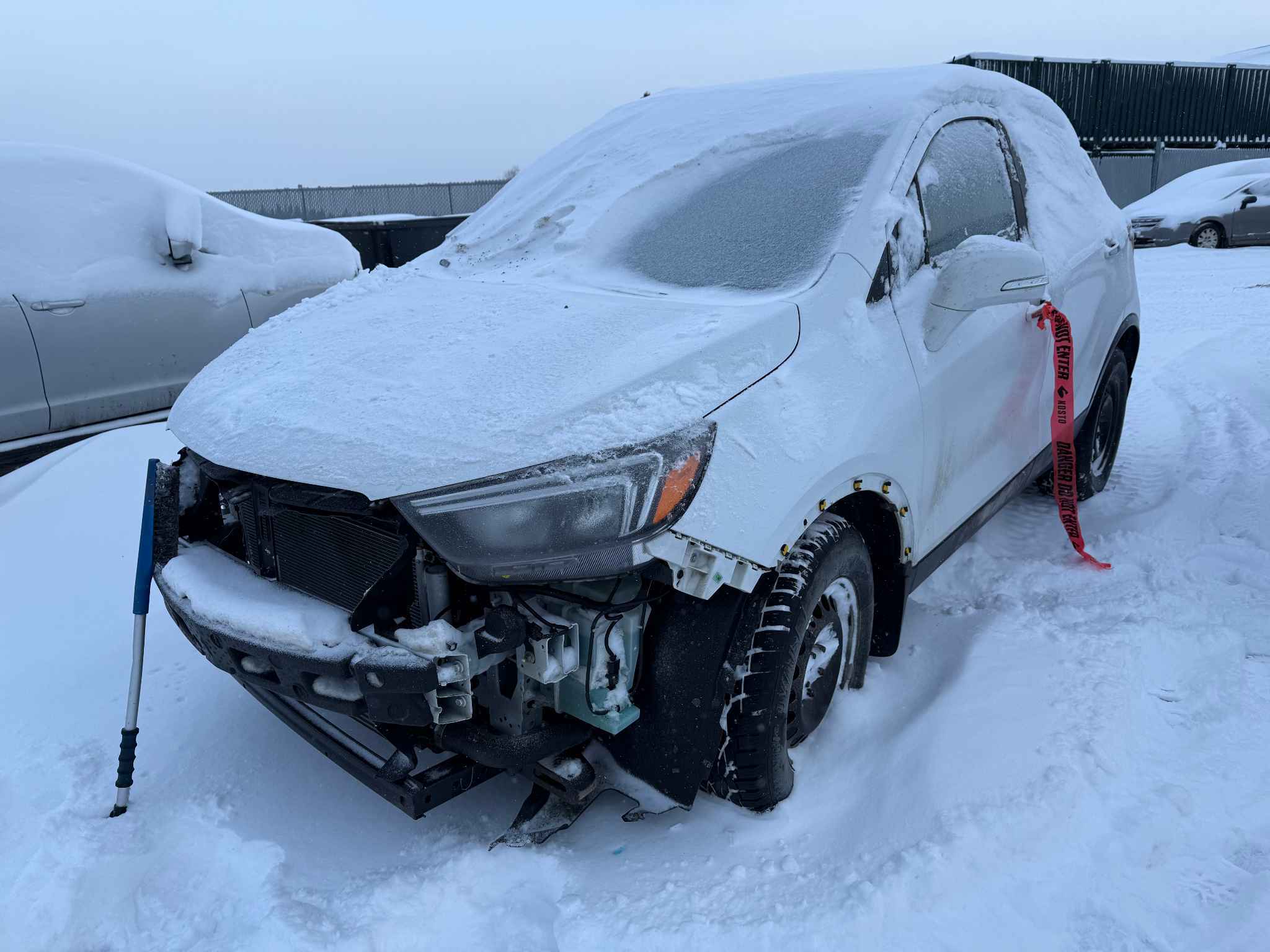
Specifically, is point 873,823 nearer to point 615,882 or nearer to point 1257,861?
point 615,882

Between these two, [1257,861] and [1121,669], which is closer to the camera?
[1257,861]

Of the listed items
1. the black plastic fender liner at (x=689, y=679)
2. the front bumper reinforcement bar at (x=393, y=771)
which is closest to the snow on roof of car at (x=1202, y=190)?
the black plastic fender liner at (x=689, y=679)

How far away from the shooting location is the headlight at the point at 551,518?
1.87 metres

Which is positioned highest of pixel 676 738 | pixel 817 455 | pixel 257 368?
pixel 257 368

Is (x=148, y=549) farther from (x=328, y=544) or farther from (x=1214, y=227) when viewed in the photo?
(x=1214, y=227)

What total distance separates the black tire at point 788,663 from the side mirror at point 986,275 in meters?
0.73

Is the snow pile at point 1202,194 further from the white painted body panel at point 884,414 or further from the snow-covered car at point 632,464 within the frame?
the snow-covered car at point 632,464

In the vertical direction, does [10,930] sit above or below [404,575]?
below

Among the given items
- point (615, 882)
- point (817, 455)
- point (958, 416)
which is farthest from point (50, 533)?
point (958, 416)

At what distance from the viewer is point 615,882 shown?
2.18 metres

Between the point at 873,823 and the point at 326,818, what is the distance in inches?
55.5

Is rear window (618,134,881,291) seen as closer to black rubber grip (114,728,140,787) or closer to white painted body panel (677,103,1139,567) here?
white painted body panel (677,103,1139,567)

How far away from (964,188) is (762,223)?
80 cm

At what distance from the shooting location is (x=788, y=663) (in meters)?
2.18
